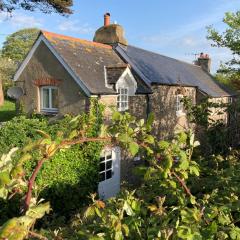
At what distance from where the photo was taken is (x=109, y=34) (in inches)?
733

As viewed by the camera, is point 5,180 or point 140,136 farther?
point 140,136

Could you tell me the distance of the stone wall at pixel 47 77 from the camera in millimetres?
13664

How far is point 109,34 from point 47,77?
568 cm

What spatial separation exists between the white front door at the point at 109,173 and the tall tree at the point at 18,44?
50.2 m

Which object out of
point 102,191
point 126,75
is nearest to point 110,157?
point 102,191

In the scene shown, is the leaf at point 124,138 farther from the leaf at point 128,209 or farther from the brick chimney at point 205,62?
the brick chimney at point 205,62

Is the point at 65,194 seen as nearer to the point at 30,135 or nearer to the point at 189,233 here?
the point at 30,135

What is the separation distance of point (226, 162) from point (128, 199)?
7.26 feet

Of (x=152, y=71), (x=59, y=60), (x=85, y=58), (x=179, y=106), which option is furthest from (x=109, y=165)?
(x=179, y=106)

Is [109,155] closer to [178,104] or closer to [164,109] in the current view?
[164,109]

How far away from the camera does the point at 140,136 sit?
2178mm

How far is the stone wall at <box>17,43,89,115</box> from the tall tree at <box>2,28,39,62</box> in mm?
48743

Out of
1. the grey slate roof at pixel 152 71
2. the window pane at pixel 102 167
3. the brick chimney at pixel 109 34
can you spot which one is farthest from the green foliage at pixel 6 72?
the window pane at pixel 102 167

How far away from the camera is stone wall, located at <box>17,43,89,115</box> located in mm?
13664
